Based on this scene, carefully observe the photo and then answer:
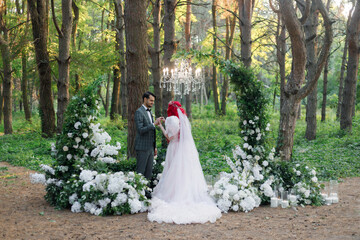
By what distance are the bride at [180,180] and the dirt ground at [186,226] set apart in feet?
1.53

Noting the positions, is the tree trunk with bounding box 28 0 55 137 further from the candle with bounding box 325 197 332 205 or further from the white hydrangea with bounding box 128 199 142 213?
the candle with bounding box 325 197 332 205

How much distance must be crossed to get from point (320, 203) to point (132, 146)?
4565mm

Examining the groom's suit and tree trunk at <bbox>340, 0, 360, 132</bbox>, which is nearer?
the groom's suit

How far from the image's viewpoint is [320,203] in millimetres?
6793

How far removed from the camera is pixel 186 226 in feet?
18.2

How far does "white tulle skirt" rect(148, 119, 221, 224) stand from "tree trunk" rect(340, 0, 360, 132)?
401 inches

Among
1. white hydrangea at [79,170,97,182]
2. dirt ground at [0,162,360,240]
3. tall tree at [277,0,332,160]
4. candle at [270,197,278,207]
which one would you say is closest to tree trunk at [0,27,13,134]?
dirt ground at [0,162,360,240]

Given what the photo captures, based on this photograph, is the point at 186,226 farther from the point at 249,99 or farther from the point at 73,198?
the point at 249,99

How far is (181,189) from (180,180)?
19cm

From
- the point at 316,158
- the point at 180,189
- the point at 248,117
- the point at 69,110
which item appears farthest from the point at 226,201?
the point at 316,158

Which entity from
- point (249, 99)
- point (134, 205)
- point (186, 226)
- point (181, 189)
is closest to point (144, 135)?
point (181, 189)

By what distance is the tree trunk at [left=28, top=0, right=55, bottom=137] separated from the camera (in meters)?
15.3

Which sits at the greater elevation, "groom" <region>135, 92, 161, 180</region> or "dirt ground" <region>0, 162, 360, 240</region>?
"groom" <region>135, 92, 161, 180</region>

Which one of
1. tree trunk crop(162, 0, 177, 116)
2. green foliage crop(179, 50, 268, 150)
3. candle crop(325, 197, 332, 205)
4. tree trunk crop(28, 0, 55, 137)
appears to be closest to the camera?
candle crop(325, 197, 332, 205)
